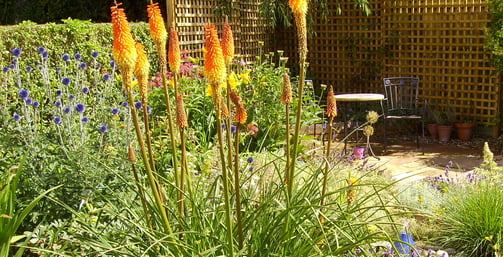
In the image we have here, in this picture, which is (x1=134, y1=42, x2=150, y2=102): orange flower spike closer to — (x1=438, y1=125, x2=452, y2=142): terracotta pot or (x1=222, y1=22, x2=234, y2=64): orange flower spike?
(x1=222, y1=22, x2=234, y2=64): orange flower spike

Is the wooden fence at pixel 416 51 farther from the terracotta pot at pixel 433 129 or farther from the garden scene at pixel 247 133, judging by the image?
the terracotta pot at pixel 433 129

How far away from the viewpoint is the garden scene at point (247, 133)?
5.55ft

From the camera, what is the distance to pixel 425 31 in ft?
28.9

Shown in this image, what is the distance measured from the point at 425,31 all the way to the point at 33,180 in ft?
23.7

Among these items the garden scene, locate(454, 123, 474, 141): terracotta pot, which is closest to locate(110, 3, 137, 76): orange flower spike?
the garden scene

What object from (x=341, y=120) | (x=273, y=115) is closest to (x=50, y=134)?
(x=273, y=115)

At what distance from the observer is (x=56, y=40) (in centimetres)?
589

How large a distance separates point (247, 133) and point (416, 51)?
5.53m

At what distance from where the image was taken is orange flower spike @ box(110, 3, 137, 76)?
1.42 m

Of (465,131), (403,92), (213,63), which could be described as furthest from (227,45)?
(403,92)

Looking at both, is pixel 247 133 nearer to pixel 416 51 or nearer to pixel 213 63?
pixel 213 63

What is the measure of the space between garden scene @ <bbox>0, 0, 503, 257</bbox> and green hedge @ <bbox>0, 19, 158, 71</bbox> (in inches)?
0.8

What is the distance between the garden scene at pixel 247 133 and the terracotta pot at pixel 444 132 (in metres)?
0.04

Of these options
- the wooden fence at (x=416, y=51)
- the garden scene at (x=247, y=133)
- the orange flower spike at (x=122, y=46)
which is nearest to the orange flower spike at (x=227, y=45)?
the garden scene at (x=247, y=133)
